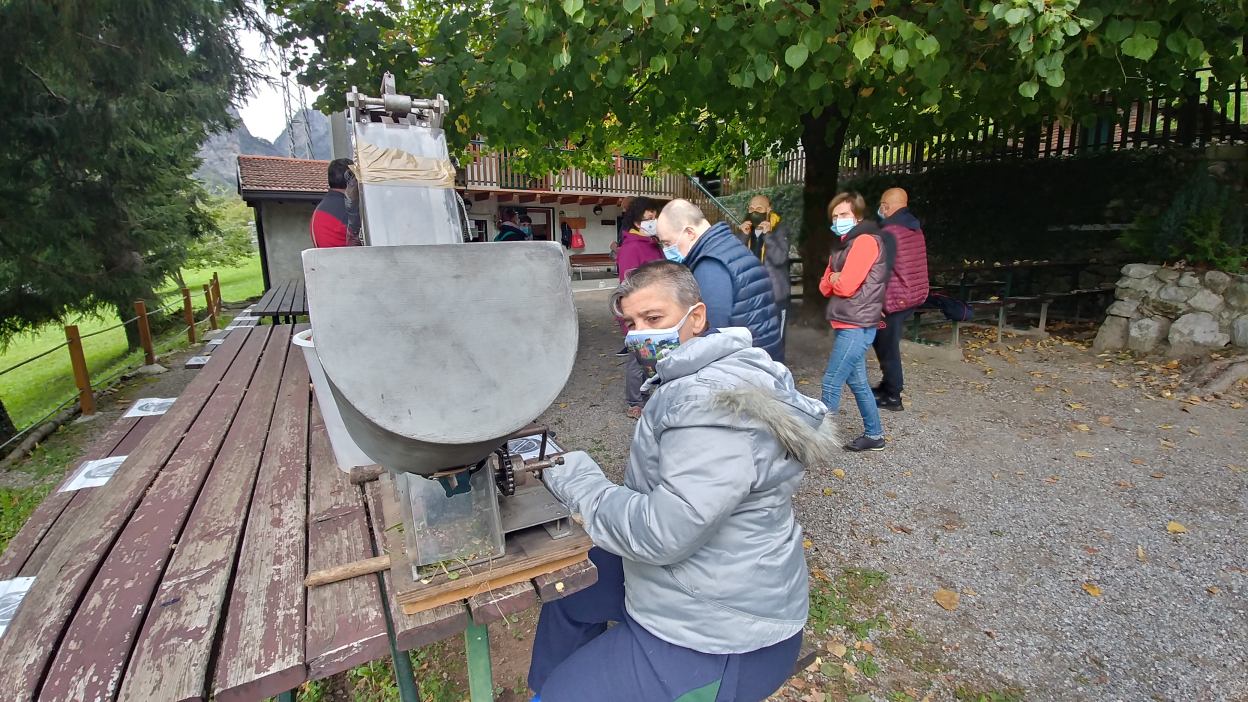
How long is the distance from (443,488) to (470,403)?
314 mm

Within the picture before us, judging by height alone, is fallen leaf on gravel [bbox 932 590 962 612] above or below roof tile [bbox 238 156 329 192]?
below

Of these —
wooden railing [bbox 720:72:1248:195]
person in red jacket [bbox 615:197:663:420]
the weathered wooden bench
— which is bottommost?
the weathered wooden bench

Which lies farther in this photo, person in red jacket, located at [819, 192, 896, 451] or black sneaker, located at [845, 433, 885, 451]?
black sneaker, located at [845, 433, 885, 451]

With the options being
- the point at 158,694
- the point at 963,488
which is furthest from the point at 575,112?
the point at 158,694

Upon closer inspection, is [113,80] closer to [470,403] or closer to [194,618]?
[194,618]

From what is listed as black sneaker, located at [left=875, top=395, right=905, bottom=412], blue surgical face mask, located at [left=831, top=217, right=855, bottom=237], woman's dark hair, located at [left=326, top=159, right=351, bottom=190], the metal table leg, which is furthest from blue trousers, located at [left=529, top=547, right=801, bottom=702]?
black sneaker, located at [left=875, top=395, right=905, bottom=412]

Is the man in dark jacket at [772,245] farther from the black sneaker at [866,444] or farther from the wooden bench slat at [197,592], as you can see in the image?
the wooden bench slat at [197,592]

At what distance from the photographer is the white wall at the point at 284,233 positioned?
51.1ft

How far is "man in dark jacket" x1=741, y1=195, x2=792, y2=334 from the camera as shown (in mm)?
4254

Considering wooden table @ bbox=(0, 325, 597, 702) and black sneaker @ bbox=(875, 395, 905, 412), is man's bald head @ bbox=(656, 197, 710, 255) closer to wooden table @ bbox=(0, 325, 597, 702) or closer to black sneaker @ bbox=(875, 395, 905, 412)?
wooden table @ bbox=(0, 325, 597, 702)

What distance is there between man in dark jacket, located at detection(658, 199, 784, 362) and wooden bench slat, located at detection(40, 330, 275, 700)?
7.19 ft

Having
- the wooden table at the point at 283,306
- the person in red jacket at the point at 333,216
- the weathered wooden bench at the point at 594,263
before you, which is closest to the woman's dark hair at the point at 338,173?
the person in red jacket at the point at 333,216

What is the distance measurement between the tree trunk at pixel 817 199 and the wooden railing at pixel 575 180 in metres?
8.70

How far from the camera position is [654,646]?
145 cm
